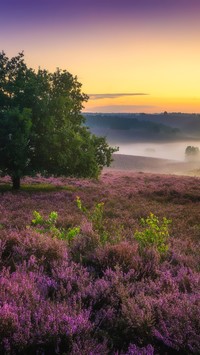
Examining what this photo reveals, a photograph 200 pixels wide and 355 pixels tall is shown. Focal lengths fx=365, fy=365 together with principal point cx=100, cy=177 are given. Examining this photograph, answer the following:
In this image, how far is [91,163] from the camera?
→ 2912 centimetres

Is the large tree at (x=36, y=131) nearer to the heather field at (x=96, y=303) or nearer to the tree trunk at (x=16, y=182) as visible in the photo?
the tree trunk at (x=16, y=182)

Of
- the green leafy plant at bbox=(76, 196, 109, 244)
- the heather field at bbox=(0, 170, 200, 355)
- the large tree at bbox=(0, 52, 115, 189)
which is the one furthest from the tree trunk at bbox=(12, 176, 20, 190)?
the heather field at bbox=(0, 170, 200, 355)

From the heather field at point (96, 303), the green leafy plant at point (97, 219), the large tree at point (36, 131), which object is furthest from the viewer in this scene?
the large tree at point (36, 131)

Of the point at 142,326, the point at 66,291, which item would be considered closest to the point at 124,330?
the point at 142,326

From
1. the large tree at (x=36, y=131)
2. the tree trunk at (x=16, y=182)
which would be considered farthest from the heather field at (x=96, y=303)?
the tree trunk at (x=16, y=182)

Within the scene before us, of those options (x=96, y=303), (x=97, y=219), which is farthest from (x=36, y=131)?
(x=96, y=303)

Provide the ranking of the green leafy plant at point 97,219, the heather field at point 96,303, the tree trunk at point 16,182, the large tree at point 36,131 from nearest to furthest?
the heather field at point 96,303, the green leafy plant at point 97,219, the large tree at point 36,131, the tree trunk at point 16,182

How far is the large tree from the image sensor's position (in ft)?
85.4

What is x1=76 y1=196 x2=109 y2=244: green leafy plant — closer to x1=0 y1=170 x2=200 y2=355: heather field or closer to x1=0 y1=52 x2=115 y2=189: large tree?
x1=0 y1=170 x2=200 y2=355: heather field

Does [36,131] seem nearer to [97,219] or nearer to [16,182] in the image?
[16,182]

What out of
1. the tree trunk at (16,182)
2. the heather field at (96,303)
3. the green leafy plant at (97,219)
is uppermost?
the heather field at (96,303)

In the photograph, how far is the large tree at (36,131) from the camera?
85.4ft

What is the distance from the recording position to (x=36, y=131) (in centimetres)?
2869

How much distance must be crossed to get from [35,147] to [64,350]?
25776 millimetres
